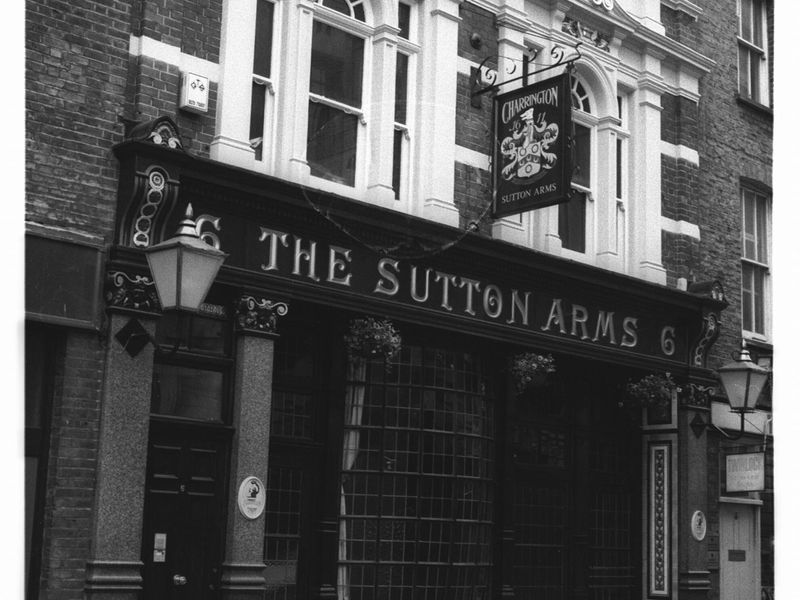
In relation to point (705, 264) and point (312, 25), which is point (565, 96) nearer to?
point (312, 25)

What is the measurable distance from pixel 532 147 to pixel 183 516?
5.09 metres

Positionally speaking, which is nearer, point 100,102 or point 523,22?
point 100,102

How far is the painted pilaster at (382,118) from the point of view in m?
11.4

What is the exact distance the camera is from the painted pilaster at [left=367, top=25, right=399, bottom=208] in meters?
11.4

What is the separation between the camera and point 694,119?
15375mm

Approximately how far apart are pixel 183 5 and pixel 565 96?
3.85m

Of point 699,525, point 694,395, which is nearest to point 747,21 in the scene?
point 694,395

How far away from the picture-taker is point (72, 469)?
28.5ft

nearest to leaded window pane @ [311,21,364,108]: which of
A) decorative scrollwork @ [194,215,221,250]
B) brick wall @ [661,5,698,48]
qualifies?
decorative scrollwork @ [194,215,221,250]

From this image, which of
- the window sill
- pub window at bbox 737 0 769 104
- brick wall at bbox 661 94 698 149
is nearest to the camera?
brick wall at bbox 661 94 698 149

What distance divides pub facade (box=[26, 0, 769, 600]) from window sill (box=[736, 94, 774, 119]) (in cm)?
123

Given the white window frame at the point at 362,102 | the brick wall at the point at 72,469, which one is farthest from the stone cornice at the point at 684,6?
the brick wall at the point at 72,469

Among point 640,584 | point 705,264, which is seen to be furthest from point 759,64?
point 640,584

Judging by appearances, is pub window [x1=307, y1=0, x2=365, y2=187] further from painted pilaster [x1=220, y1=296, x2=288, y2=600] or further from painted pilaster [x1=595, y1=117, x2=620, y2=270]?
painted pilaster [x1=595, y1=117, x2=620, y2=270]
